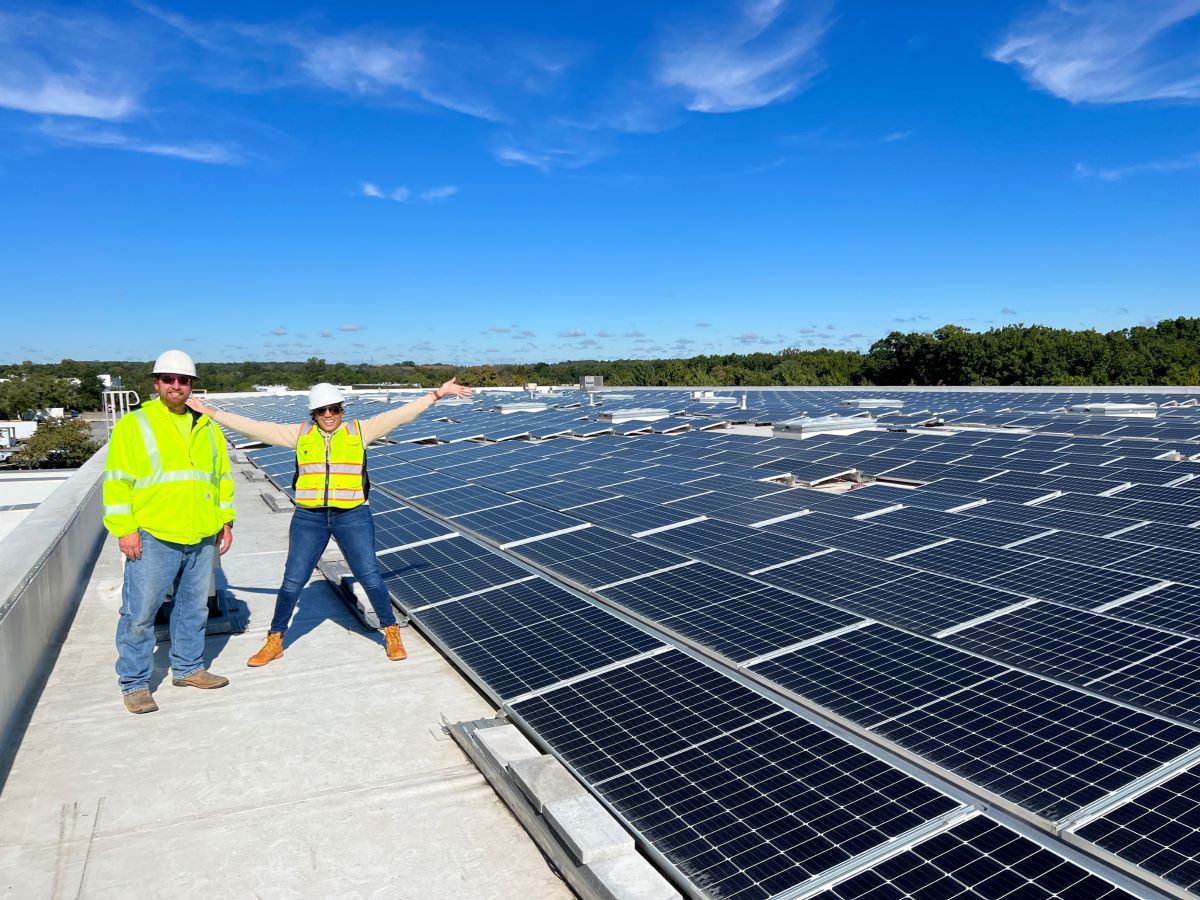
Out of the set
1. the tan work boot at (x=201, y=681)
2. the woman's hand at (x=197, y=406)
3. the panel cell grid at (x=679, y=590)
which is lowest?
the tan work boot at (x=201, y=681)

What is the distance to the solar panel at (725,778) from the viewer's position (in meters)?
3.76

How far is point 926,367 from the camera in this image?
85062mm

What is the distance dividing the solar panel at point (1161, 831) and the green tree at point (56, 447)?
73.4m

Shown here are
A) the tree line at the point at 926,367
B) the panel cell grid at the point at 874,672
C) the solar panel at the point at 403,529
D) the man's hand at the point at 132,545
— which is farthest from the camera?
the tree line at the point at 926,367

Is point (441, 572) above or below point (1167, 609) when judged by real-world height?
below

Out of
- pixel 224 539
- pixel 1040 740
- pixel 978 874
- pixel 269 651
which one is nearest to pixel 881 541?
pixel 1040 740

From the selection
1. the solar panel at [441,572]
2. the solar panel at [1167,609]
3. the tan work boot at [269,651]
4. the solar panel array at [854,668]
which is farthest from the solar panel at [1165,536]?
the tan work boot at [269,651]

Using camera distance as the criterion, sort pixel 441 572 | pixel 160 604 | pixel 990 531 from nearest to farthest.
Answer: pixel 160 604, pixel 441 572, pixel 990 531

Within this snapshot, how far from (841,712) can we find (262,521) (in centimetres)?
1259

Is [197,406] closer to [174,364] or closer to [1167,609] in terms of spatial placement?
[174,364]

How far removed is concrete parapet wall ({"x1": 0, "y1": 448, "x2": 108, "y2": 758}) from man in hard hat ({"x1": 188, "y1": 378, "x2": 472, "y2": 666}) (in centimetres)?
178

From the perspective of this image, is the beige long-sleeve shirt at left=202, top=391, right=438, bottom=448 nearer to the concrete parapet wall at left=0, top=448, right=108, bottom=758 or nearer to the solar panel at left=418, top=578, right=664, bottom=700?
the solar panel at left=418, top=578, right=664, bottom=700

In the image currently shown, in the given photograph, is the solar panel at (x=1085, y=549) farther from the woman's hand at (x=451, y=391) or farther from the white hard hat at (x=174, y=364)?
the white hard hat at (x=174, y=364)

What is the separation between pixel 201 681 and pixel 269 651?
73 cm
